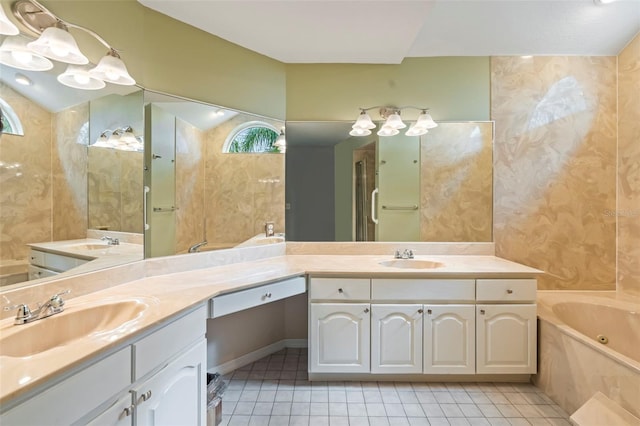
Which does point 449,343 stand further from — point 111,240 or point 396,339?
point 111,240

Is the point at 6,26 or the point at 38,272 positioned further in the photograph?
the point at 38,272

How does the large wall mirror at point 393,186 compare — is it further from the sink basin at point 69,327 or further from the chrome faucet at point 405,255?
the sink basin at point 69,327

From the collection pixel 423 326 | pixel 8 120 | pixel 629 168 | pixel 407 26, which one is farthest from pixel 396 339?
pixel 629 168

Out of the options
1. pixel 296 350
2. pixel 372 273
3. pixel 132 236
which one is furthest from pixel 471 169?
pixel 132 236

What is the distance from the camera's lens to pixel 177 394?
4.11 ft

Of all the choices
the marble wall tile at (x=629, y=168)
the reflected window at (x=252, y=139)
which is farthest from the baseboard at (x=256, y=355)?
the marble wall tile at (x=629, y=168)

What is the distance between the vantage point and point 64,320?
3.78 feet

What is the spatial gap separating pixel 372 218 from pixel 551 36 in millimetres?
1991

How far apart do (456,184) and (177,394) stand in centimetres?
242

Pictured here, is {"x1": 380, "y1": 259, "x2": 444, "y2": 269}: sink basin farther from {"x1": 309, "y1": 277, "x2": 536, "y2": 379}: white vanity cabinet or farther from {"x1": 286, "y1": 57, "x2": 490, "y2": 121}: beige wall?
{"x1": 286, "y1": 57, "x2": 490, "y2": 121}: beige wall

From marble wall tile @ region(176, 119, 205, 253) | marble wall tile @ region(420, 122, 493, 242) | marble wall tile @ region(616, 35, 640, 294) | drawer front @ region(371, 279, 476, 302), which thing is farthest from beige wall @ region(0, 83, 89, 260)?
marble wall tile @ region(616, 35, 640, 294)

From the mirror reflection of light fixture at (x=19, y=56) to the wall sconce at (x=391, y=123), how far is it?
194cm

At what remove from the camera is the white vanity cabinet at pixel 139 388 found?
2.59ft

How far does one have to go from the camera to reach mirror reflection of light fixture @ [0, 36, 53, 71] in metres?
1.11
